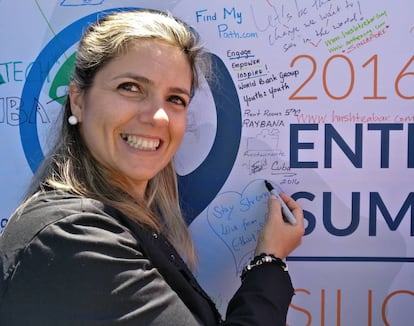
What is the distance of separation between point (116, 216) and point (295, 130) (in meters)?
0.67

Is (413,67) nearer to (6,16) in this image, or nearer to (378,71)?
(378,71)

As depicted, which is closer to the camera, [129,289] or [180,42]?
[129,289]

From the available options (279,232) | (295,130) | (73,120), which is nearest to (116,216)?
(73,120)

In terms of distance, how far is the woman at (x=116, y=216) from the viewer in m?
0.92

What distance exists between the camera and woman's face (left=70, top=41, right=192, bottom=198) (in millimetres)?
1129

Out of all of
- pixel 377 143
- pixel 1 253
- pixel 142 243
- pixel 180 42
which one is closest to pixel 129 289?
pixel 142 243

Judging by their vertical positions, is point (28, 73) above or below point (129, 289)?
above

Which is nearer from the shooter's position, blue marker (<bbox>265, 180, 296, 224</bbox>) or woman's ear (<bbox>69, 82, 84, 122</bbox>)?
woman's ear (<bbox>69, 82, 84, 122</bbox>)

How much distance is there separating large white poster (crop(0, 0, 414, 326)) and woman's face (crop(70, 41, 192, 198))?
14.0 inches

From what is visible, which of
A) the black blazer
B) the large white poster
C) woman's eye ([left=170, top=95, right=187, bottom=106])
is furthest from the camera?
the large white poster

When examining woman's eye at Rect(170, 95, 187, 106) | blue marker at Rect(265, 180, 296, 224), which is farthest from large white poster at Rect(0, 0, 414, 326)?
woman's eye at Rect(170, 95, 187, 106)

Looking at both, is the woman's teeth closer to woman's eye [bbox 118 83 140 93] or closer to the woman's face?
the woman's face

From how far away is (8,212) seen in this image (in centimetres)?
156

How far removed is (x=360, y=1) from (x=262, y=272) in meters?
0.82
